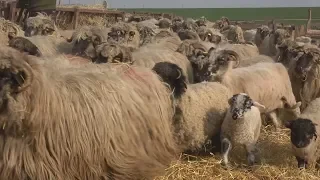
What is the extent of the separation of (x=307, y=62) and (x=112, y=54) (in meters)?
3.76

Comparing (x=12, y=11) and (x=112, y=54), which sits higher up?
(x=12, y=11)

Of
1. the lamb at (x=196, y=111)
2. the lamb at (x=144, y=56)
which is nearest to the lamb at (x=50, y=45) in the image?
the lamb at (x=144, y=56)

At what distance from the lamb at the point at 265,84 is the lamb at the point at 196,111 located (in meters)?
0.56

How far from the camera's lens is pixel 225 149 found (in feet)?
20.2

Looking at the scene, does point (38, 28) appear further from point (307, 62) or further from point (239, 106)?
point (239, 106)

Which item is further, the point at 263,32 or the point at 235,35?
the point at 235,35

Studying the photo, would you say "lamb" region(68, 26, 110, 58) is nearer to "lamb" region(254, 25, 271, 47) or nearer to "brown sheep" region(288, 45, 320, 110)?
"brown sheep" region(288, 45, 320, 110)

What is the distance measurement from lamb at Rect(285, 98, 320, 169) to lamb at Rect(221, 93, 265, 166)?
0.46 metres

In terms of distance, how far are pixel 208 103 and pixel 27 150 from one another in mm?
3053

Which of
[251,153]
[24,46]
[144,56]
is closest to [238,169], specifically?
[251,153]

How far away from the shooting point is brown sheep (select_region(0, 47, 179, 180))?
3.96 meters

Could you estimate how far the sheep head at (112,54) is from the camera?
6500mm

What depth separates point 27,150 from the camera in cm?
403

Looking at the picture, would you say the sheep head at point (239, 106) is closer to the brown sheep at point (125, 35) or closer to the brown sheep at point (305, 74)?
the brown sheep at point (305, 74)
